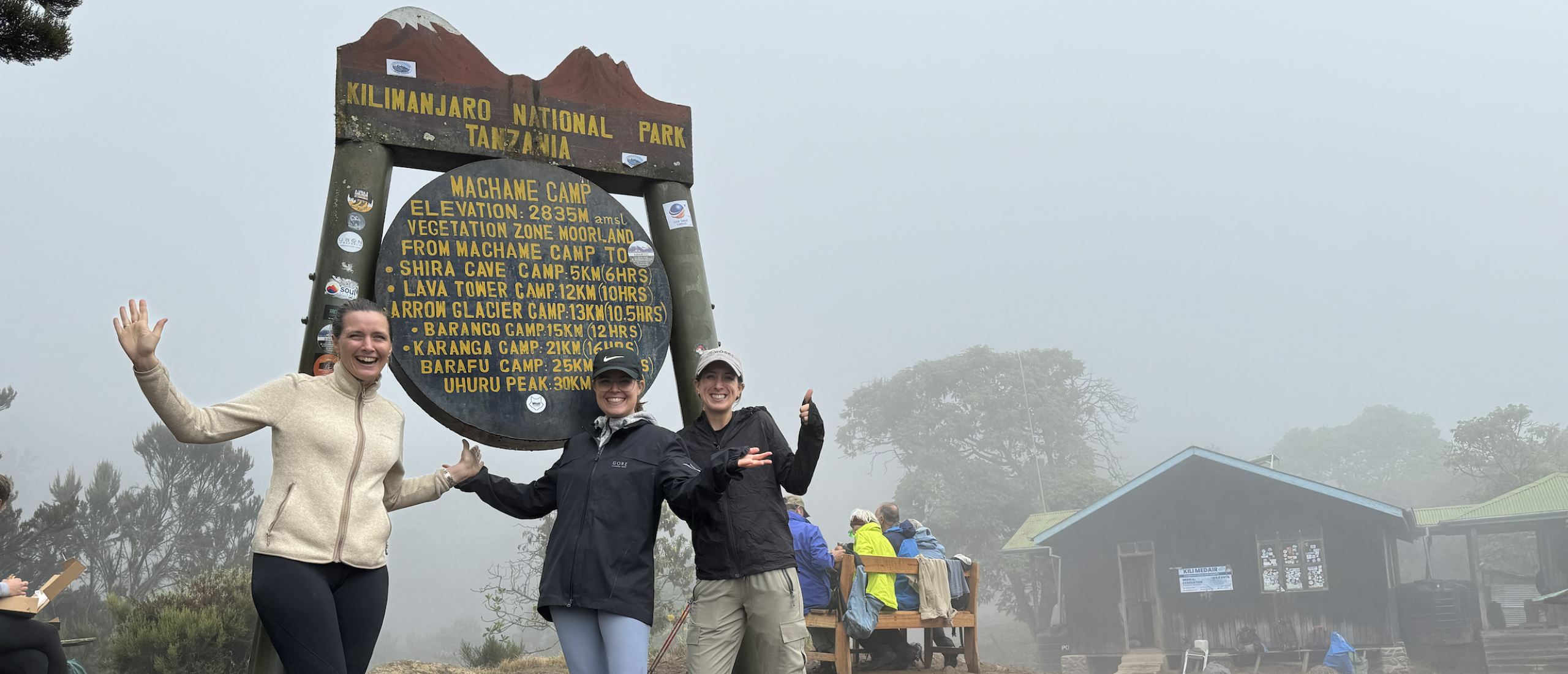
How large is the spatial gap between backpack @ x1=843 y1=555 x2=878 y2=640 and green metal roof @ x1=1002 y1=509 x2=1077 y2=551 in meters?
22.0

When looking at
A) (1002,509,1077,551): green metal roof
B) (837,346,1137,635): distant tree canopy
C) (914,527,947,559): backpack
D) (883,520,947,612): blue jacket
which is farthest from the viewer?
(837,346,1137,635): distant tree canopy

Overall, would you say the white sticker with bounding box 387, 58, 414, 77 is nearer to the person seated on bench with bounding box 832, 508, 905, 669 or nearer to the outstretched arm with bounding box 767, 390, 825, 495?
the outstretched arm with bounding box 767, 390, 825, 495

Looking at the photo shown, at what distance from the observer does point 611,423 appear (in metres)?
3.40

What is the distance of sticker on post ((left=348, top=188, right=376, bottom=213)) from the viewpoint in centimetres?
375

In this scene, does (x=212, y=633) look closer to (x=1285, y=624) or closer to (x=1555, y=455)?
(x=1285, y=624)

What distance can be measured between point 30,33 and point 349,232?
2039 mm

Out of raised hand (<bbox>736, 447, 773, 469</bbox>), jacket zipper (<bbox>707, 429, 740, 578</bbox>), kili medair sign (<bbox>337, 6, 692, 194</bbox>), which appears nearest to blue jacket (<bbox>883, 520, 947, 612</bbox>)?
kili medair sign (<bbox>337, 6, 692, 194</bbox>)

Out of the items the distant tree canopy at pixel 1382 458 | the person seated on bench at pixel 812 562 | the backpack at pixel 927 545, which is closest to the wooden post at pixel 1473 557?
the backpack at pixel 927 545

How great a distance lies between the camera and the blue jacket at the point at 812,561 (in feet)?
22.7

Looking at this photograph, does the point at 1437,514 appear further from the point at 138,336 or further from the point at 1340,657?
the point at 138,336

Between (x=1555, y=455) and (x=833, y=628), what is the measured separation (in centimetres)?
5565

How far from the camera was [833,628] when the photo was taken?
7.11 metres

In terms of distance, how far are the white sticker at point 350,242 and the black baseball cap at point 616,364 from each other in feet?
3.17

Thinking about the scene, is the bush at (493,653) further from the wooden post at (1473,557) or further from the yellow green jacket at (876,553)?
the wooden post at (1473,557)
